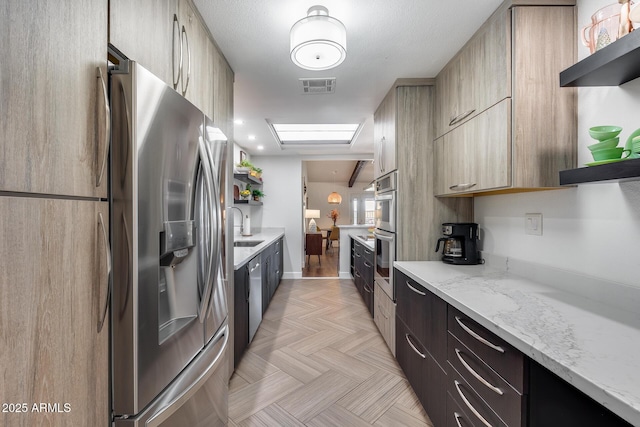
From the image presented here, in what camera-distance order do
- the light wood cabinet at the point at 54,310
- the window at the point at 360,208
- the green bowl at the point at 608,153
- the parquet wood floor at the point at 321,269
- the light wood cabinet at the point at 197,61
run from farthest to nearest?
the window at the point at 360,208
the parquet wood floor at the point at 321,269
the light wood cabinet at the point at 197,61
the green bowl at the point at 608,153
the light wood cabinet at the point at 54,310

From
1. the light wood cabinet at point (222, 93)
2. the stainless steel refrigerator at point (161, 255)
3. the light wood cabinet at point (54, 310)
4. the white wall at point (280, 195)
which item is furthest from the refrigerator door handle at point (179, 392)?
the white wall at point (280, 195)

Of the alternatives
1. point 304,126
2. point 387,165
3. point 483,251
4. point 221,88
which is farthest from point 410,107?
point 304,126

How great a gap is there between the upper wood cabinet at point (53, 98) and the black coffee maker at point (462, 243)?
2.03 metres

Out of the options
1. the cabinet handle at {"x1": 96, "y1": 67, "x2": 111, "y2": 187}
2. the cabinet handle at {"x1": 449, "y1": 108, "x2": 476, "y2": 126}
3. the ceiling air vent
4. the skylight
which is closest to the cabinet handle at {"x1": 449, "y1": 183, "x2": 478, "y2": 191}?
the cabinet handle at {"x1": 449, "y1": 108, "x2": 476, "y2": 126}

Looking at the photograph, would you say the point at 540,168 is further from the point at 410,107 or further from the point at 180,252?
the point at 180,252

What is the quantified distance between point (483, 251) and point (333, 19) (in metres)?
1.83

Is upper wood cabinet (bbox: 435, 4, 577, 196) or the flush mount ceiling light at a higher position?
the flush mount ceiling light

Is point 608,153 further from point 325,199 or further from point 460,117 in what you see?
point 325,199

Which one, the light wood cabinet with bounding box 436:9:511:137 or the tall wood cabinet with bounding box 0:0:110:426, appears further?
the light wood cabinet with bounding box 436:9:511:137

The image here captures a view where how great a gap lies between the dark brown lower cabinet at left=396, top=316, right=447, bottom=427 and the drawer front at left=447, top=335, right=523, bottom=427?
0.64 feet

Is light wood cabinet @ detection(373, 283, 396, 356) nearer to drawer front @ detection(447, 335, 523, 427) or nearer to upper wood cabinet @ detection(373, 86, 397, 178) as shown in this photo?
drawer front @ detection(447, 335, 523, 427)

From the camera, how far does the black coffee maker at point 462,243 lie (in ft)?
6.58

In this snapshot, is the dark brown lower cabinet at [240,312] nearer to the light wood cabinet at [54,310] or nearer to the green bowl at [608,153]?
the light wood cabinet at [54,310]

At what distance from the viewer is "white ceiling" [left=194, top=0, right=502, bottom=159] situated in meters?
1.43
